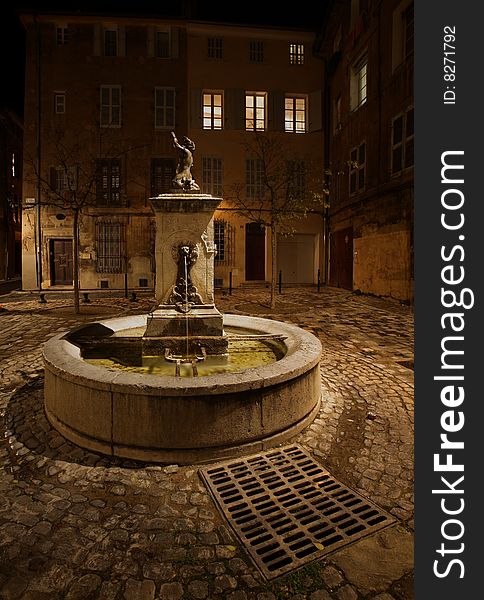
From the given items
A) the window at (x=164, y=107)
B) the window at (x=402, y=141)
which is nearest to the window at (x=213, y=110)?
the window at (x=164, y=107)

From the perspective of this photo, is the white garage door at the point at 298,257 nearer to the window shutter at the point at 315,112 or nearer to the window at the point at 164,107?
the window shutter at the point at 315,112

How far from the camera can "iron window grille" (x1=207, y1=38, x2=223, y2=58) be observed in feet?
67.7

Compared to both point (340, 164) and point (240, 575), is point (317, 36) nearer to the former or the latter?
point (340, 164)

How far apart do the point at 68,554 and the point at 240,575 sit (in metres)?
1.00

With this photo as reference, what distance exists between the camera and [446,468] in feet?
7.97

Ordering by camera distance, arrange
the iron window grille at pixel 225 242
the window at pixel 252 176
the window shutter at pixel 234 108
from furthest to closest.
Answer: the window at pixel 252 176
the iron window grille at pixel 225 242
the window shutter at pixel 234 108

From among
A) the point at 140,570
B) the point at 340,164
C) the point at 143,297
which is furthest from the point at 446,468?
the point at 340,164

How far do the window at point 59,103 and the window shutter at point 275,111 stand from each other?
31.7 ft

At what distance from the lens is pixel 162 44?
20.3 meters

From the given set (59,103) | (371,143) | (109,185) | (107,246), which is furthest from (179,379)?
(59,103)

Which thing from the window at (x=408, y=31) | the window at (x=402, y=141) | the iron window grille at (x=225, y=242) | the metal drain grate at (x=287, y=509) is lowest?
the metal drain grate at (x=287, y=509)

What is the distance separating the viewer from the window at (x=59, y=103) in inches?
773

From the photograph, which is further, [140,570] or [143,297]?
[143,297]

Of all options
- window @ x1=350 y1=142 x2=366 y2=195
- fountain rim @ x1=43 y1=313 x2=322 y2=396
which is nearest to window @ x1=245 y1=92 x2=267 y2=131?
window @ x1=350 y1=142 x2=366 y2=195
